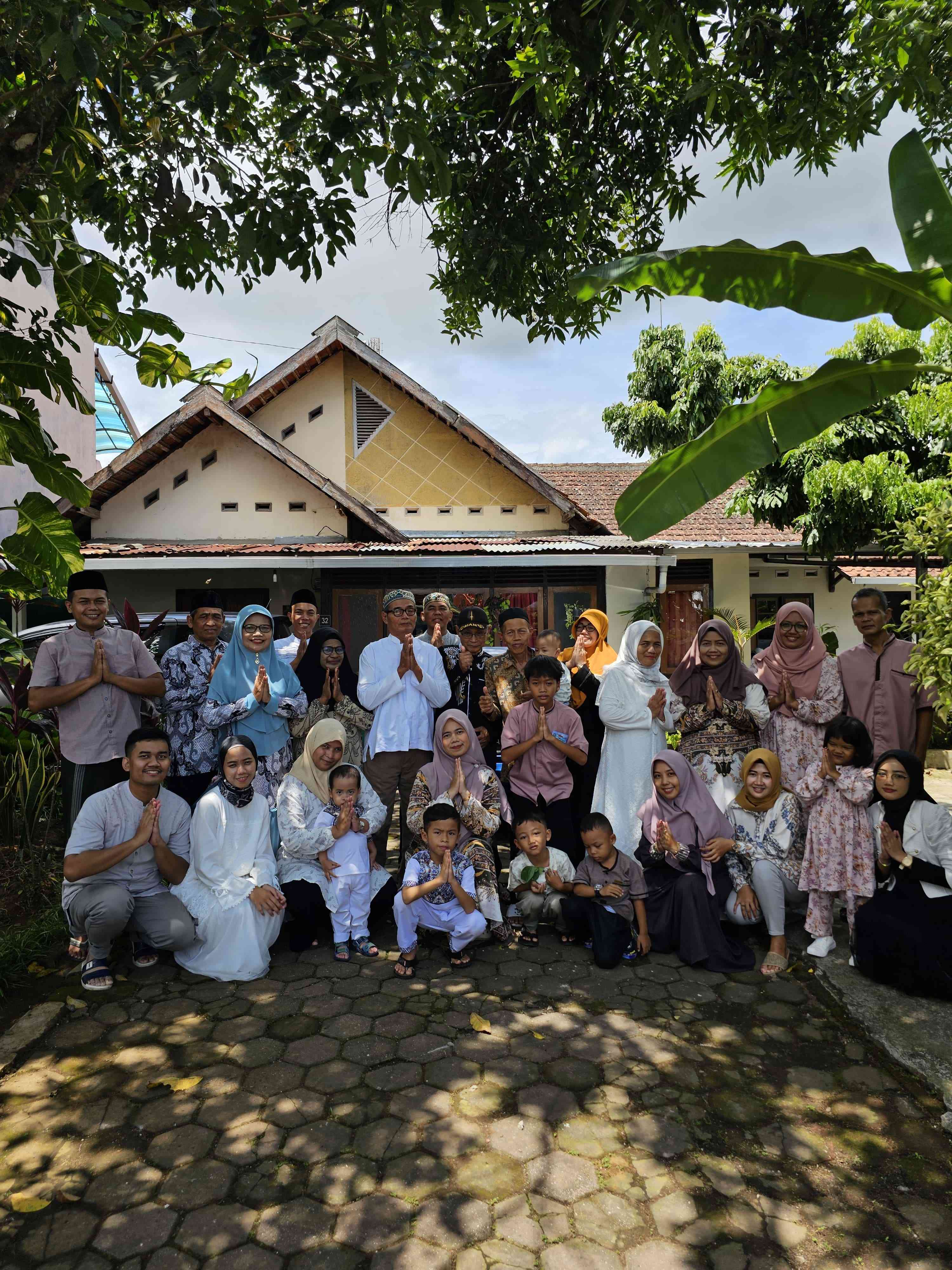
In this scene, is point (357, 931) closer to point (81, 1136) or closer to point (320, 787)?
point (320, 787)

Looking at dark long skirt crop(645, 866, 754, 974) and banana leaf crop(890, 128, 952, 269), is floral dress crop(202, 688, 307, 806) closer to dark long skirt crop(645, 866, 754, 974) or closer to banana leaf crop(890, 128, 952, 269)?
dark long skirt crop(645, 866, 754, 974)

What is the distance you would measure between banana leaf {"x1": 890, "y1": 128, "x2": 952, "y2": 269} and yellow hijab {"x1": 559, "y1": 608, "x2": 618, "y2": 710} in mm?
2995

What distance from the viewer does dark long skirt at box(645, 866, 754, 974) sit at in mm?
4102

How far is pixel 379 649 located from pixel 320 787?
0.98 metres

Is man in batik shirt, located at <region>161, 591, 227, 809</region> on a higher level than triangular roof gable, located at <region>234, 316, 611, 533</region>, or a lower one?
lower

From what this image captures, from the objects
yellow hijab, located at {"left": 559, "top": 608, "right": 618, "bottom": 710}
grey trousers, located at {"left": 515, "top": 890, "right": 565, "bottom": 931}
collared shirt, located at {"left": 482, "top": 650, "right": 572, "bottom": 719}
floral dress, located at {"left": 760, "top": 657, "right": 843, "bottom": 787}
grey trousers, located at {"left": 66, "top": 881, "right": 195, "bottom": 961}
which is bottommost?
grey trousers, located at {"left": 515, "top": 890, "right": 565, "bottom": 931}

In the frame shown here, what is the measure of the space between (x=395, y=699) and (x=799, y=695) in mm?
2548

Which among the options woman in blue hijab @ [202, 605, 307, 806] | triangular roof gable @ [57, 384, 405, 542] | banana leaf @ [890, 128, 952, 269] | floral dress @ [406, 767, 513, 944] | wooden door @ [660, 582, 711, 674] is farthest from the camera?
wooden door @ [660, 582, 711, 674]

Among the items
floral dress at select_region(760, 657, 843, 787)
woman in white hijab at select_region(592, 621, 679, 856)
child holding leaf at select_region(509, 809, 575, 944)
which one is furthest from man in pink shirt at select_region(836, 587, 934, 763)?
child holding leaf at select_region(509, 809, 575, 944)

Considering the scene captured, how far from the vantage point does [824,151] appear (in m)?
5.02

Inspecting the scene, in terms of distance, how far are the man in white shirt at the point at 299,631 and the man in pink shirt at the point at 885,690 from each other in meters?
3.49

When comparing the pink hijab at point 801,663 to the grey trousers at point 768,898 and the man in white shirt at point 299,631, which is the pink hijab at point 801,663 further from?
the man in white shirt at point 299,631

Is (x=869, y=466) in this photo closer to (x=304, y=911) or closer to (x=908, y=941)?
(x=908, y=941)

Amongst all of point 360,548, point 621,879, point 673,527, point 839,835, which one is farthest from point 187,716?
point 673,527
